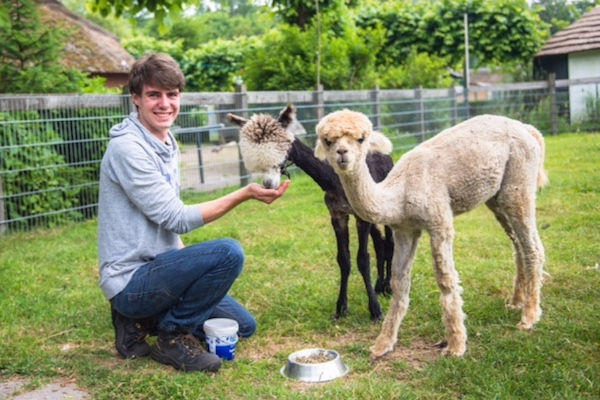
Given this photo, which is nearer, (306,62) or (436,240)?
(436,240)

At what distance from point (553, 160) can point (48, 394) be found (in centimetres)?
1012

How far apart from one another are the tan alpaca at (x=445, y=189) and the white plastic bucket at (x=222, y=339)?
2.79 ft

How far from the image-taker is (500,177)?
13.7 feet

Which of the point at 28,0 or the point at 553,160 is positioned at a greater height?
the point at 28,0

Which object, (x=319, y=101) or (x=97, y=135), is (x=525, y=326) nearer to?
(x=97, y=135)

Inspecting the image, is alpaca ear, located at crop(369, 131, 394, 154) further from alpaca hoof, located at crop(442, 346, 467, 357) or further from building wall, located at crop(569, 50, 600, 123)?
building wall, located at crop(569, 50, 600, 123)

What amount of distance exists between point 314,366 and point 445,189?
1.28 m

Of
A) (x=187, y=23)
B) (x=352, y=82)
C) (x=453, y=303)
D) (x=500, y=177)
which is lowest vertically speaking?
(x=453, y=303)

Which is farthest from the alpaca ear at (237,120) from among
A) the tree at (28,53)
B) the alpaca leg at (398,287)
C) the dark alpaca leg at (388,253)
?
the tree at (28,53)

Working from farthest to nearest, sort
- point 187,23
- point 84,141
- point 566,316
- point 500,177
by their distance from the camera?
1. point 187,23
2. point 84,141
3. point 566,316
4. point 500,177

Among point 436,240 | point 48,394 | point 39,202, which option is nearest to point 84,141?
point 39,202

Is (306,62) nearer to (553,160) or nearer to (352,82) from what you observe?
(352,82)

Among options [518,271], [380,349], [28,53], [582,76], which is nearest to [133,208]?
[380,349]

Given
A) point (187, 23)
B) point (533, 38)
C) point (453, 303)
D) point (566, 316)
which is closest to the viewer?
point (453, 303)
